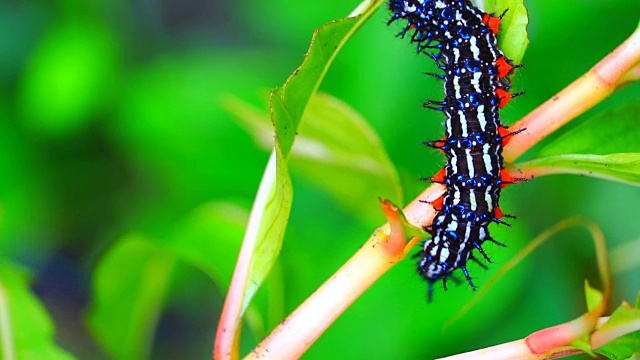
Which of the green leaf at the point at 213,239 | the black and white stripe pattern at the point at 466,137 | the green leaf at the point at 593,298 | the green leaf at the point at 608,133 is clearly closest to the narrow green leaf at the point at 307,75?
the black and white stripe pattern at the point at 466,137

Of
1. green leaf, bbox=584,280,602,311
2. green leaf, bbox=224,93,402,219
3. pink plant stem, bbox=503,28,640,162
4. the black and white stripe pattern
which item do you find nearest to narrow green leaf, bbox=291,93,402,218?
green leaf, bbox=224,93,402,219

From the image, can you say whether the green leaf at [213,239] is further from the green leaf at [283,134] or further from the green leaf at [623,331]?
the green leaf at [623,331]

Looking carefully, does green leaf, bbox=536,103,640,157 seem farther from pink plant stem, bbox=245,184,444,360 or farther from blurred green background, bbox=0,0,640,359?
blurred green background, bbox=0,0,640,359

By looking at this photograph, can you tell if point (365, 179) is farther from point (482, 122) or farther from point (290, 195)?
Result: point (290, 195)

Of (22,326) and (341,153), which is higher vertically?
(341,153)

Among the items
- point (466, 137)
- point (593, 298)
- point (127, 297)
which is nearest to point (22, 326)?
point (127, 297)

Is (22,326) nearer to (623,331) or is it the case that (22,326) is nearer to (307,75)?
(307,75)

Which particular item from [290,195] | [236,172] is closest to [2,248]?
[236,172]
